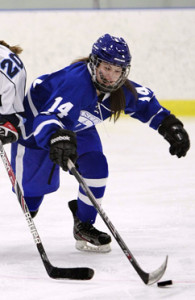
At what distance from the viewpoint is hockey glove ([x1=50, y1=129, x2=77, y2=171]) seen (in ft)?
7.06

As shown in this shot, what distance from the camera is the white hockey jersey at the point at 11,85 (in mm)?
2500

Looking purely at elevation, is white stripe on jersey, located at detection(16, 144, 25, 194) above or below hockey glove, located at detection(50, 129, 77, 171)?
below

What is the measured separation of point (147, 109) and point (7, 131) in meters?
0.54

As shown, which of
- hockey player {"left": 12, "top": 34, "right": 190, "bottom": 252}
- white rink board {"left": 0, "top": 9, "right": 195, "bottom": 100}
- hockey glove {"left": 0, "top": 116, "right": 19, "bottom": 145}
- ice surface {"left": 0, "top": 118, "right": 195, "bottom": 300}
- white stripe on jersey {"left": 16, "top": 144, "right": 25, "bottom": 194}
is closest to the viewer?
ice surface {"left": 0, "top": 118, "right": 195, "bottom": 300}

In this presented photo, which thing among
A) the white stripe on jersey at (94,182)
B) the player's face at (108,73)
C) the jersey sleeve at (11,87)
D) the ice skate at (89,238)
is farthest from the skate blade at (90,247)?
the player's face at (108,73)

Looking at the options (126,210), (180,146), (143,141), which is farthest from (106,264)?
(143,141)

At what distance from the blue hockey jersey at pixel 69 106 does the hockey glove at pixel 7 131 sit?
9 centimetres

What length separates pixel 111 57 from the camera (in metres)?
2.30

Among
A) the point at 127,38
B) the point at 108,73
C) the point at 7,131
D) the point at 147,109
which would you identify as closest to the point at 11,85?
the point at 7,131

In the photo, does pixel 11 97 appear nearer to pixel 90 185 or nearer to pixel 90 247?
pixel 90 185

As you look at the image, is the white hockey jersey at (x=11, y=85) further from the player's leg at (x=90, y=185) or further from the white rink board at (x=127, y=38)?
the white rink board at (x=127, y=38)

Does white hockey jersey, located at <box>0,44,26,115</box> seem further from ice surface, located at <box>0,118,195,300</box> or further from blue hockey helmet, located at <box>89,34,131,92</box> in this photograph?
ice surface, located at <box>0,118,195,300</box>

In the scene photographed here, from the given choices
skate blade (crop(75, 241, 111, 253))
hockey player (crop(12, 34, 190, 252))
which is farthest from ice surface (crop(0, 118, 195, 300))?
hockey player (crop(12, 34, 190, 252))

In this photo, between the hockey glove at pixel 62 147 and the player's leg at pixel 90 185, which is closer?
the hockey glove at pixel 62 147
